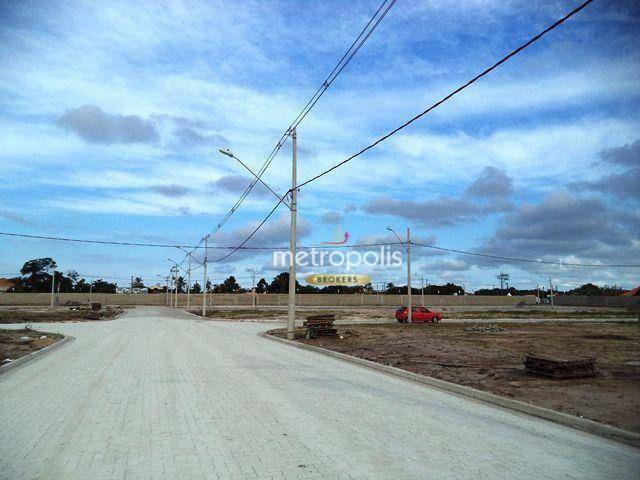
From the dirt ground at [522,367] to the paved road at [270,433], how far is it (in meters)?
1.27

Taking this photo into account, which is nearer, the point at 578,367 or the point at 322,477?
the point at 322,477

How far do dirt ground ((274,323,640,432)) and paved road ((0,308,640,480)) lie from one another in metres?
1.27

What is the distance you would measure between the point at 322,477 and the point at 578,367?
366 inches

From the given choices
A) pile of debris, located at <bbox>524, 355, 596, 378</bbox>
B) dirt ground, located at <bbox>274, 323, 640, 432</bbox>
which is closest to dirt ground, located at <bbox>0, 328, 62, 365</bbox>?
dirt ground, located at <bbox>274, 323, 640, 432</bbox>

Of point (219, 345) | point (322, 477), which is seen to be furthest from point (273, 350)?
point (322, 477)

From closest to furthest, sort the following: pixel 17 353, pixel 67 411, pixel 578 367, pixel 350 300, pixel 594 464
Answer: pixel 594 464 → pixel 67 411 → pixel 578 367 → pixel 17 353 → pixel 350 300

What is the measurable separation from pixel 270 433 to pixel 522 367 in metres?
9.44

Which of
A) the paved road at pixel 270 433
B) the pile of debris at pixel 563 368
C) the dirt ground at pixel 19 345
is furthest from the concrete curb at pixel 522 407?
the dirt ground at pixel 19 345

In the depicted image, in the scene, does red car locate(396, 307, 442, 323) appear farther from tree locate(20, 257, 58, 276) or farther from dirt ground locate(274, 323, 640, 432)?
tree locate(20, 257, 58, 276)

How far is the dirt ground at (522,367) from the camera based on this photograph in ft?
30.8

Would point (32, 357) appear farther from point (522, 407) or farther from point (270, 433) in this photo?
point (522, 407)

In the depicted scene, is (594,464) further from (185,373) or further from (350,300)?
(350,300)

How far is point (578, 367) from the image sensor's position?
12.3 metres

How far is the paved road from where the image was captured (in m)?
5.68
